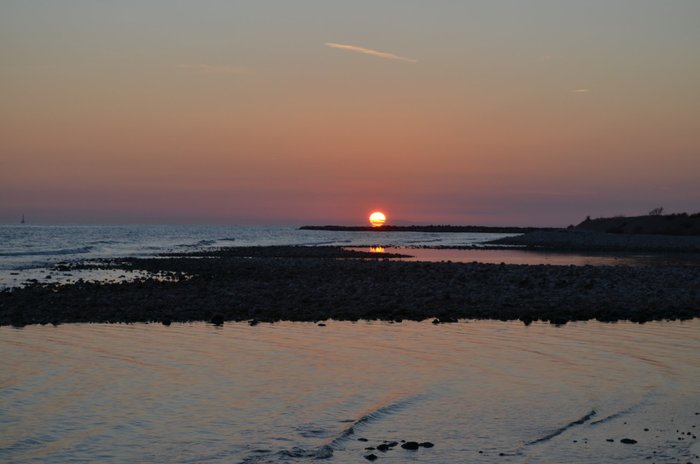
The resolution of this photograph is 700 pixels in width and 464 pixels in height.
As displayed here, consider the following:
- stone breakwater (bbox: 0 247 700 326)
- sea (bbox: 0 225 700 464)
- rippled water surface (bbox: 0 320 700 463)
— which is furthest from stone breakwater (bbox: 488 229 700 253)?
sea (bbox: 0 225 700 464)

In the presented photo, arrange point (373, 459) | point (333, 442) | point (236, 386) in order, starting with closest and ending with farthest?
point (373, 459), point (333, 442), point (236, 386)

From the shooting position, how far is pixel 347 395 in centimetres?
1429

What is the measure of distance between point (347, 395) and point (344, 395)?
2.2 inches

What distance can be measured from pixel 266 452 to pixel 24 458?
3363 millimetres

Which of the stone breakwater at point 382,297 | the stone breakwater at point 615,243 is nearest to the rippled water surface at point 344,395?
the stone breakwater at point 382,297

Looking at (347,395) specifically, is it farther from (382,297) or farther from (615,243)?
(615,243)

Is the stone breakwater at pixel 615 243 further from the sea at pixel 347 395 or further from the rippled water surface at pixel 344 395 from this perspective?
the sea at pixel 347 395

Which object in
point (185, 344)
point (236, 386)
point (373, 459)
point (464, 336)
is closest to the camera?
point (373, 459)

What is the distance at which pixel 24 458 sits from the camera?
34.7ft

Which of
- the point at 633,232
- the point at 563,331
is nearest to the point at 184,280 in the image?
the point at 563,331

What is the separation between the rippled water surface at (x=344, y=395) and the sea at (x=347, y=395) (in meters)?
0.04

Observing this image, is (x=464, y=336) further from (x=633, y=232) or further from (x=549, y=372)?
(x=633, y=232)

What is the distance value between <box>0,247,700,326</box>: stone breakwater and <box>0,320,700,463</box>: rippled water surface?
9.95 feet

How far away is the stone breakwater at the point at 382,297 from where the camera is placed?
25.2 m
